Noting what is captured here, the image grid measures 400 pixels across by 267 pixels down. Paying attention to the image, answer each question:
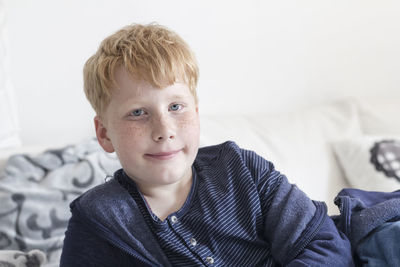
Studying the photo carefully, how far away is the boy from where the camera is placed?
0.97 m

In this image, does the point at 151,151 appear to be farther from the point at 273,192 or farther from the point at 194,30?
the point at 194,30

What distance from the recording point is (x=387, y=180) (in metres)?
1.56

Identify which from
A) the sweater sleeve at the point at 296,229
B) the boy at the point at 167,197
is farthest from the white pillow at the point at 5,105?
the sweater sleeve at the point at 296,229

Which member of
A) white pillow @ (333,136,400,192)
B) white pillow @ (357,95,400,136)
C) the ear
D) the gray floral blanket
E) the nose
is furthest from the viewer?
white pillow @ (357,95,400,136)

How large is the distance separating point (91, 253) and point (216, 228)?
25 cm

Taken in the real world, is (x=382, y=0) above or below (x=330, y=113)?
above

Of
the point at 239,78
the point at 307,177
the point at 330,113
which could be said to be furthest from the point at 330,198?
the point at 239,78

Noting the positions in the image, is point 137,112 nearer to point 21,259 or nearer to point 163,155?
point 163,155

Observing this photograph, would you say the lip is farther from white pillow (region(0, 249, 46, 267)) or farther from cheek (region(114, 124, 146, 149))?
white pillow (region(0, 249, 46, 267))

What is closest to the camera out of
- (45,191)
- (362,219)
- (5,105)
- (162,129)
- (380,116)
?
(162,129)

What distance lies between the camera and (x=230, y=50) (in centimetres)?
187

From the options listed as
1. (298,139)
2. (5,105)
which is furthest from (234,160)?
(5,105)

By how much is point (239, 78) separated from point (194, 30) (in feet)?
0.81

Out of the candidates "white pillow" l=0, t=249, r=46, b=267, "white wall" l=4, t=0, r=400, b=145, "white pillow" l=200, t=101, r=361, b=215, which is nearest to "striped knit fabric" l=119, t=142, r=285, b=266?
"white pillow" l=0, t=249, r=46, b=267
